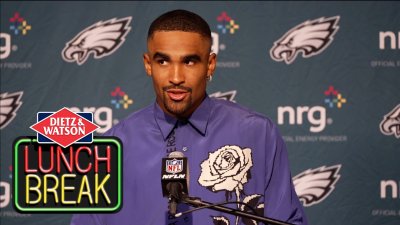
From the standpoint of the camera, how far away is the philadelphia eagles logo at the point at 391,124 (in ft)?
11.4

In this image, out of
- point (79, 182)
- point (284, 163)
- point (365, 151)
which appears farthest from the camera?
point (365, 151)

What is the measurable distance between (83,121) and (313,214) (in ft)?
5.76

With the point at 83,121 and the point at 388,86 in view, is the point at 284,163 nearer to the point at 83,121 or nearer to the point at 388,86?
the point at 83,121

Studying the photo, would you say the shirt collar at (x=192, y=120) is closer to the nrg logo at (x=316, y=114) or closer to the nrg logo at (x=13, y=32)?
the nrg logo at (x=316, y=114)

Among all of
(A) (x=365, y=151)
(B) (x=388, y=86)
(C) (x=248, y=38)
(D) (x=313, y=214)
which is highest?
(C) (x=248, y=38)

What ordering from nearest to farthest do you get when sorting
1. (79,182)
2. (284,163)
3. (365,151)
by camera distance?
(79,182), (284,163), (365,151)

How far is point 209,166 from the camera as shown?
6.96 feet

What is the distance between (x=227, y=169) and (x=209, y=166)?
0.18ft

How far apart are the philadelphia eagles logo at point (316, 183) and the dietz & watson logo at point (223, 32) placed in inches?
24.8

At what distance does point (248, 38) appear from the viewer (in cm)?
358

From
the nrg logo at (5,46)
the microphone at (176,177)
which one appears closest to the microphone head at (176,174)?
the microphone at (176,177)

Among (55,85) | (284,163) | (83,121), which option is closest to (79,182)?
(83,121)

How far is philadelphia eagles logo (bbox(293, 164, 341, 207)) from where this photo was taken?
3.49 meters

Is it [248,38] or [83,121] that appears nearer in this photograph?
[83,121]
